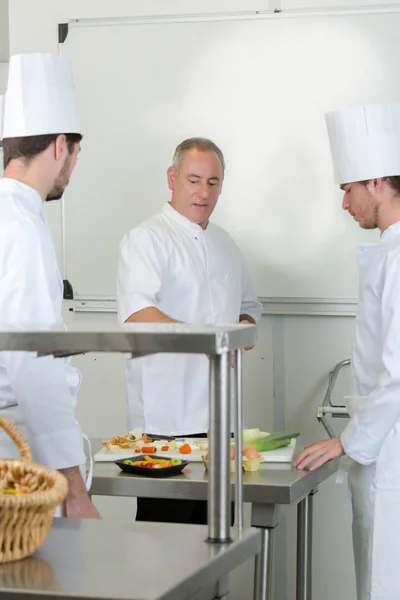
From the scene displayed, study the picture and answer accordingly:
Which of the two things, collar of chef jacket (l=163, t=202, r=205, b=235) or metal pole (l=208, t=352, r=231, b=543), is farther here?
collar of chef jacket (l=163, t=202, r=205, b=235)

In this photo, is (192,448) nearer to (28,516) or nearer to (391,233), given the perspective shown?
(391,233)

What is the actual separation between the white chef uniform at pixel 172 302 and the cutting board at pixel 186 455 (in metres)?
0.57

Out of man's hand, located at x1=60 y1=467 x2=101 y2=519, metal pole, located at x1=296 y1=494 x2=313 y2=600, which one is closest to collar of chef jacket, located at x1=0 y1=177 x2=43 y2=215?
man's hand, located at x1=60 y1=467 x2=101 y2=519

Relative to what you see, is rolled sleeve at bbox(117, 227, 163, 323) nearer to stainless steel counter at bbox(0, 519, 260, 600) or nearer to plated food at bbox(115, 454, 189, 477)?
plated food at bbox(115, 454, 189, 477)

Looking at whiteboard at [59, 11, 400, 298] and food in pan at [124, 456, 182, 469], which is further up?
whiteboard at [59, 11, 400, 298]

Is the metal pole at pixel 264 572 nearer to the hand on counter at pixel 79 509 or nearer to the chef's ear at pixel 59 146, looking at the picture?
the hand on counter at pixel 79 509

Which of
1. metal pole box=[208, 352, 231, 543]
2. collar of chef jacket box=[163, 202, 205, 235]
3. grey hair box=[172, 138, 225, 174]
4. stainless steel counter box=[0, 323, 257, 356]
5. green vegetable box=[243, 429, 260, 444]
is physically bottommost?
green vegetable box=[243, 429, 260, 444]

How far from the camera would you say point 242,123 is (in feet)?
11.1

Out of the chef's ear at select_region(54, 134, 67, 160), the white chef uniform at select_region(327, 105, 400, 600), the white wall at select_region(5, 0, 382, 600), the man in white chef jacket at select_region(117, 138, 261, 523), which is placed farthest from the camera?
the white wall at select_region(5, 0, 382, 600)

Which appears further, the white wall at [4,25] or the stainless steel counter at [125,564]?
the white wall at [4,25]

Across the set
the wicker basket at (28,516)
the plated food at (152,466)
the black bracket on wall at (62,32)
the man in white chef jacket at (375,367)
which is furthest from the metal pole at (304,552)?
the black bracket on wall at (62,32)

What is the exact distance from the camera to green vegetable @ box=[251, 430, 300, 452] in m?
2.37

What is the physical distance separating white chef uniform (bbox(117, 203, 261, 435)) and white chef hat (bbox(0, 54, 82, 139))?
40.5 inches

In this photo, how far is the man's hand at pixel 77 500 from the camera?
5.52 ft
